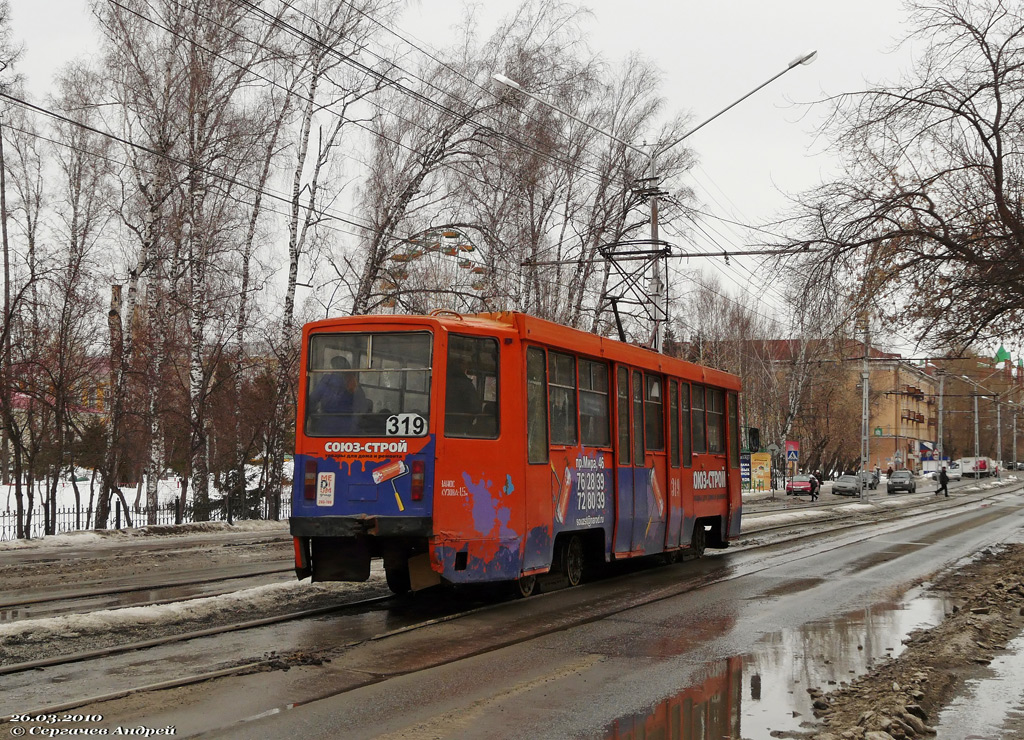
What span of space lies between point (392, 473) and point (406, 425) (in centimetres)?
51

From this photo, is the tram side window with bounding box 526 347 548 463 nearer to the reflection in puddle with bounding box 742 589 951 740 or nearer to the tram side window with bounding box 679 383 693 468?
the reflection in puddle with bounding box 742 589 951 740

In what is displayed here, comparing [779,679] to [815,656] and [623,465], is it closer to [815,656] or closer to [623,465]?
[815,656]

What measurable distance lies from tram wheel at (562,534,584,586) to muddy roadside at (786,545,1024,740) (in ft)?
14.8

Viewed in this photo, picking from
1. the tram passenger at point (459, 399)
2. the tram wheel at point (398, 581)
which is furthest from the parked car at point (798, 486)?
the tram passenger at point (459, 399)

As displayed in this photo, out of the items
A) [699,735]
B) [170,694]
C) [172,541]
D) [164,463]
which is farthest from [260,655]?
[164,463]

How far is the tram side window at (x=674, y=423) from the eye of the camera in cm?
1660

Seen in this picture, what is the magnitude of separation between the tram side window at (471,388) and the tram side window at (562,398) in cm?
117

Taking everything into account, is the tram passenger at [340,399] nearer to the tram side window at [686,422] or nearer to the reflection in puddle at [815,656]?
the reflection in puddle at [815,656]

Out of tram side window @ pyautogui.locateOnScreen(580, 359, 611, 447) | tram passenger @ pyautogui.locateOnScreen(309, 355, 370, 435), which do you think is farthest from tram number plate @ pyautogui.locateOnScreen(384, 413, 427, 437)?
→ tram side window @ pyautogui.locateOnScreen(580, 359, 611, 447)

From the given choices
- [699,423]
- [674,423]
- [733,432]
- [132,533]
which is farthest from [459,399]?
[132,533]

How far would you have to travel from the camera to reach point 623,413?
48.7ft

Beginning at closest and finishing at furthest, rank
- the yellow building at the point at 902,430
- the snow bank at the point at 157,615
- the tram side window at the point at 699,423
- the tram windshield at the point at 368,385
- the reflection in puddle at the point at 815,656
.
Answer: the reflection in puddle at the point at 815,656 → the snow bank at the point at 157,615 → the tram windshield at the point at 368,385 → the tram side window at the point at 699,423 → the yellow building at the point at 902,430

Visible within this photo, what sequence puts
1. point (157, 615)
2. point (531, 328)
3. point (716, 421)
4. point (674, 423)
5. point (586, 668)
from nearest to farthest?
point (586, 668), point (157, 615), point (531, 328), point (674, 423), point (716, 421)

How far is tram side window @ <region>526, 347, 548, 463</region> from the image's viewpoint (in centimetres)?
1216
